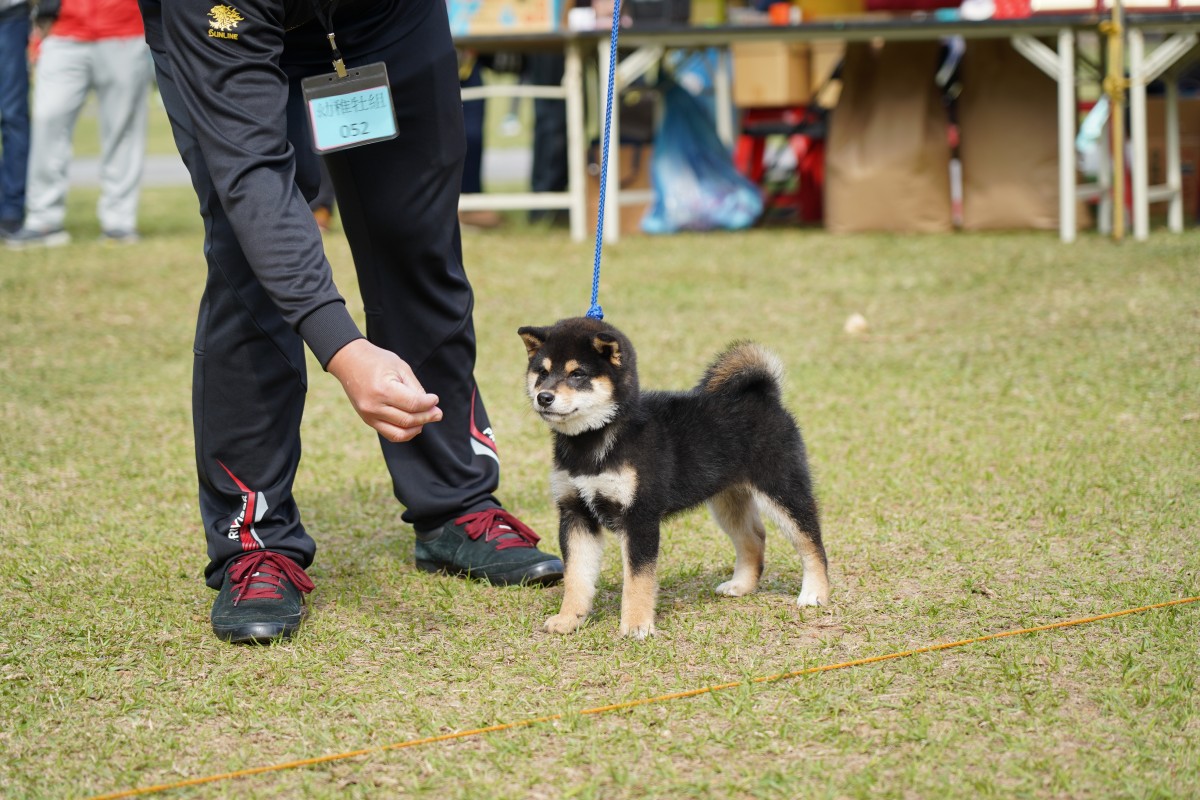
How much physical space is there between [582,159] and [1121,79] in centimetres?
328

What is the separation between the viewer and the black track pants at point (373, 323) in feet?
9.76

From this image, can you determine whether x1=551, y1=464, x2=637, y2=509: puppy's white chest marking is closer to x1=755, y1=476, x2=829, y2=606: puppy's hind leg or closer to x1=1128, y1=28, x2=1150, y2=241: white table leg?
x1=755, y1=476, x2=829, y2=606: puppy's hind leg

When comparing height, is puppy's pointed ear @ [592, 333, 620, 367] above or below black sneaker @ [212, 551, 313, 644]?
above

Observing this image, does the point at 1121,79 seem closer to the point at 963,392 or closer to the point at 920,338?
the point at 920,338

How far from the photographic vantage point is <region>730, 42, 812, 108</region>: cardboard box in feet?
31.2

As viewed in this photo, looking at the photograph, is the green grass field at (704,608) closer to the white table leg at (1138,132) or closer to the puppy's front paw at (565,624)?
the puppy's front paw at (565,624)

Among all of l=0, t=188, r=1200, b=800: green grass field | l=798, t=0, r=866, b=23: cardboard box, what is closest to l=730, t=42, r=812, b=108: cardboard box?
l=798, t=0, r=866, b=23: cardboard box

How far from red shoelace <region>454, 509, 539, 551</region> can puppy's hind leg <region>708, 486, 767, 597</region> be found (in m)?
0.50

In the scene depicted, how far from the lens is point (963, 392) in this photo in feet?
17.2

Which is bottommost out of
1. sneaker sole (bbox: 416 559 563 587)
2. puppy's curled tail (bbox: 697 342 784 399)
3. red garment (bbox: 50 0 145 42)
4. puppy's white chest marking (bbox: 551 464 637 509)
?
sneaker sole (bbox: 416 559 563 587)

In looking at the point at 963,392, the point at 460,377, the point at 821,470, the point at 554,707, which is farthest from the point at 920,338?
the point at 554,707

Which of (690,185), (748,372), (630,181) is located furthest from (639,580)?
(630,181)

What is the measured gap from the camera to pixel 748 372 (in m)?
3.11

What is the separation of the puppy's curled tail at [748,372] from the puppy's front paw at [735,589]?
483 mm
